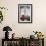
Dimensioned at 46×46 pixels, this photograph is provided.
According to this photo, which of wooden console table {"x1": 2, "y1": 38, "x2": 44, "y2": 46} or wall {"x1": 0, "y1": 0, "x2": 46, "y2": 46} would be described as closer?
wooden console table {"x1": 2, "y1": 38, "x2": 44, "y2": 46}

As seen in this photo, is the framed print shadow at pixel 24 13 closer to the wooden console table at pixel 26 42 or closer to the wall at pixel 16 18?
the wall at pixel 16 18

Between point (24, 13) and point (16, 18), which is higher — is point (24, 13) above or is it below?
above

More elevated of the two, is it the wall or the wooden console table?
the wall

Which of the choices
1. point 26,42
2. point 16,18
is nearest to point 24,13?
point 16,18

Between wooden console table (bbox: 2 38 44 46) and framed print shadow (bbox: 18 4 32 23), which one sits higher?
framed print shadow (bbox: 18 4 32 23)

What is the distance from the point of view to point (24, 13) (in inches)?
169

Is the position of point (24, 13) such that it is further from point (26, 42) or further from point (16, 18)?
point (26, 42)

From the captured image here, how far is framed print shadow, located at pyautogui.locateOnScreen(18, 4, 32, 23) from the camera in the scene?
169 inches

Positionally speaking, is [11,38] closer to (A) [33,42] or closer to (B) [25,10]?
(A) [33,42]

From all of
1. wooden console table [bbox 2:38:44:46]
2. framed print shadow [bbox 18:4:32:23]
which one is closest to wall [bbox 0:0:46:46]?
framed print shadow [bbox 18:4:32:23]

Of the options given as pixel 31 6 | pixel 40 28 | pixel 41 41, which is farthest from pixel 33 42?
pixel 31 6

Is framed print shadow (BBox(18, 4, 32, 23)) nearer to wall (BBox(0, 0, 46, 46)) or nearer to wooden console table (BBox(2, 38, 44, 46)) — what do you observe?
wall (BBox(0, 0, 46, 46))

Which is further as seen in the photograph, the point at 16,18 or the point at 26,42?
the point at 16,18

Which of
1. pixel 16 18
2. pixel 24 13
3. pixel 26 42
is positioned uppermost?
pixel 24 13
